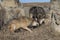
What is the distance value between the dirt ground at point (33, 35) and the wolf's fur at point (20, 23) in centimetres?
24

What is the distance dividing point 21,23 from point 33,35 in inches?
33.5

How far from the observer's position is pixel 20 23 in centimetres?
722

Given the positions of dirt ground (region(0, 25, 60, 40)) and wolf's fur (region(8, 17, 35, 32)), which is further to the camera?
wolf's fur (region(8, 17, 35, 32))

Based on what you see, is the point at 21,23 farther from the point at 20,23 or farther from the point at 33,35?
the point at 33,35

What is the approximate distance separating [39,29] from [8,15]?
1.54 metres

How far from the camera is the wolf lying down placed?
23.1 feet

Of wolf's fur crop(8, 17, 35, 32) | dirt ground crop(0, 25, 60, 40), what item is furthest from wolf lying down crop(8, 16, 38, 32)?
dirt ground crop(0, 25, 60, 40)

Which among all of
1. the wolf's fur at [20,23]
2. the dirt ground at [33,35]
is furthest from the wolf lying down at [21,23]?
the dirt ground at [33,35]

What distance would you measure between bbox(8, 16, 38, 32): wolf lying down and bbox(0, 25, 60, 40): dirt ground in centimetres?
23

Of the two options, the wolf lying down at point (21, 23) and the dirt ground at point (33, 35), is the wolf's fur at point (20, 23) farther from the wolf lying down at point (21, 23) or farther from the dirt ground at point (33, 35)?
the dirt ground at point (33, 35)

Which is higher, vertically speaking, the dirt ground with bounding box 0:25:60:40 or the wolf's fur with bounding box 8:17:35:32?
the wolf's fur with bounding box 8:17:35:32

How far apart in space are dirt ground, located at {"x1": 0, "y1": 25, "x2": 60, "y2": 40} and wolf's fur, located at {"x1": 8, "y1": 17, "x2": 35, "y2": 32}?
0.24 meters

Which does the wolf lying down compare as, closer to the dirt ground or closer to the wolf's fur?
the wolf's fur

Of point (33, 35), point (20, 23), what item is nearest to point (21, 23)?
point (20, 23)
